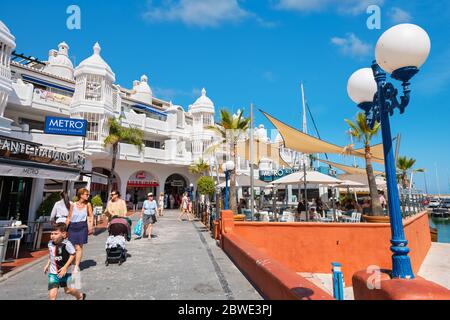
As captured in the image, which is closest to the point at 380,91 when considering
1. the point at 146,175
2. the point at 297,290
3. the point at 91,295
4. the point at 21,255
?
the point at 297,290

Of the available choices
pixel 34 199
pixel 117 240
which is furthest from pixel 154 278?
pixel 34 199

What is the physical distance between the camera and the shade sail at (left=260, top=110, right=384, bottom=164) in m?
12.8

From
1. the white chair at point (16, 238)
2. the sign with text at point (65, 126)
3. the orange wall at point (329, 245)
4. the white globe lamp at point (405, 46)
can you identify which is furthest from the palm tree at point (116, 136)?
the white globe lamp at point (405, 46)

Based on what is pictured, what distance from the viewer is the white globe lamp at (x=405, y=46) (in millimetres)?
2836

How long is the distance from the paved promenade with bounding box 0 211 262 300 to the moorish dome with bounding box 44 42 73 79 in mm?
25889

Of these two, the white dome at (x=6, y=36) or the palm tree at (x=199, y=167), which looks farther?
the palm tree at (x=199, y=167)

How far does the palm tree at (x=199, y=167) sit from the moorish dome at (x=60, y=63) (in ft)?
52.1

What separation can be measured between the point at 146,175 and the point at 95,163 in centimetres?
502

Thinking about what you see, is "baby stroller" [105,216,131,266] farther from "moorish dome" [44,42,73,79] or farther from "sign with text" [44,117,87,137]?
"moorish dome" [44,42,73,79]

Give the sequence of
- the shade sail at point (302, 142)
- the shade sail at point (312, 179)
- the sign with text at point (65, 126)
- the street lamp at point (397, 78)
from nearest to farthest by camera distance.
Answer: the street lamp at point (397, 78), the shade sail at point (312, 179), the sign with text at point (65, 126), the shade sail at point (302, 142)

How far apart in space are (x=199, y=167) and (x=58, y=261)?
22904mm

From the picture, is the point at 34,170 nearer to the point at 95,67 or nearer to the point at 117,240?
the point at 117,240

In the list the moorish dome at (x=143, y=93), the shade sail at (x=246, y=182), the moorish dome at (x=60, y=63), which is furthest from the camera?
the moorish dome at (x=143, y=93)

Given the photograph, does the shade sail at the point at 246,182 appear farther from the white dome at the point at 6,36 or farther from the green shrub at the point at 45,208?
the white dome at the point at 6,36
